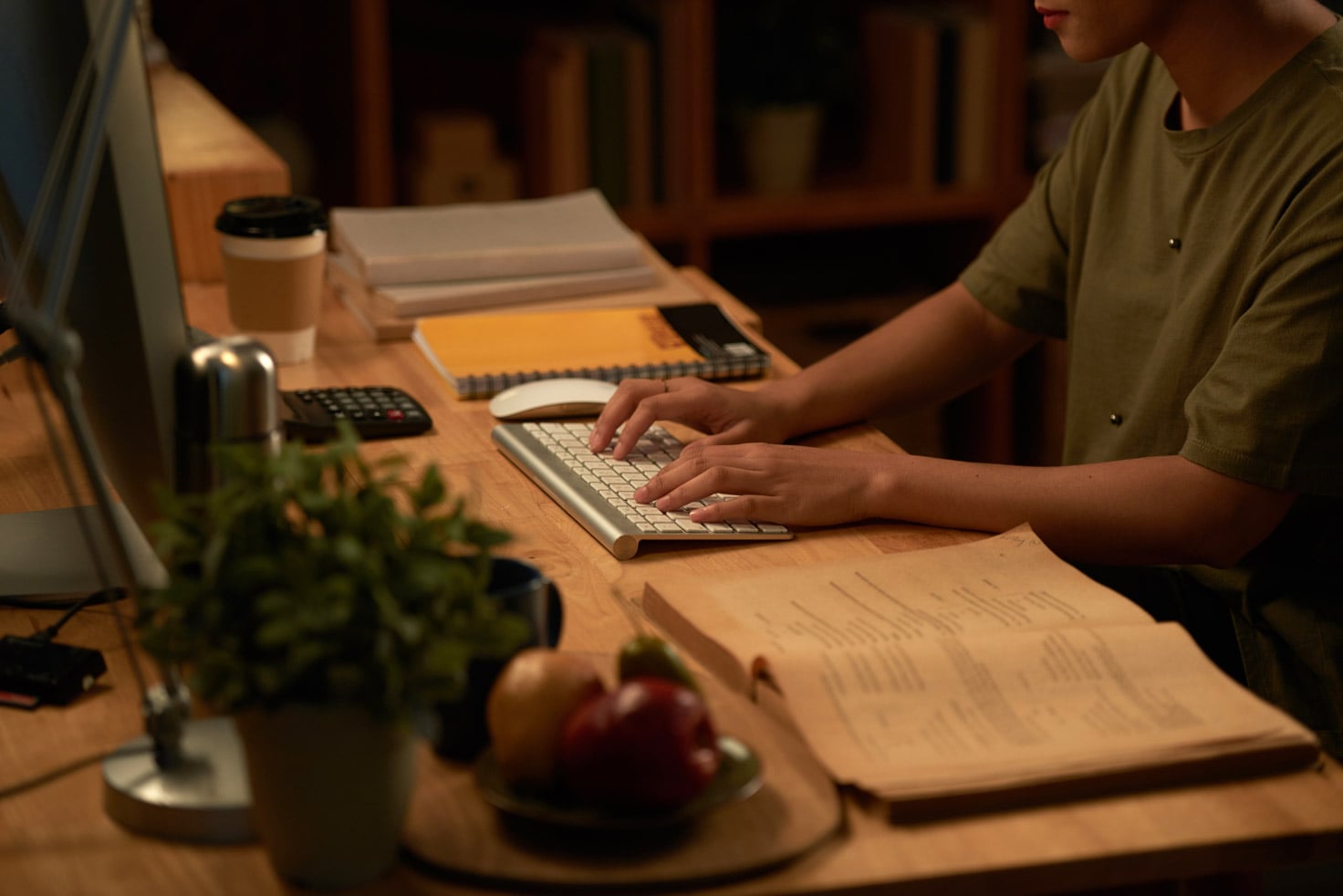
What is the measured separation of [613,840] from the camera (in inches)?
28.5

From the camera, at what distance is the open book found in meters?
0.78

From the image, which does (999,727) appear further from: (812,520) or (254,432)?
(254,432)

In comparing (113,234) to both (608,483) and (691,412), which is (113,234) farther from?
(691,412)

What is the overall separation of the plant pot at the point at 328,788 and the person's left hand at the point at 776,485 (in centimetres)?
46

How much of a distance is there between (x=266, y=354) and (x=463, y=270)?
84 cm

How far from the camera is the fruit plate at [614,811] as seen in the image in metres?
0.71

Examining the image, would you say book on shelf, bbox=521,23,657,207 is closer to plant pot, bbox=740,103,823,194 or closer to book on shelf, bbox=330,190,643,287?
plant pot, bbox=740,103,823,194

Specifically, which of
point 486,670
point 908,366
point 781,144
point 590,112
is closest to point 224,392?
point 486,670

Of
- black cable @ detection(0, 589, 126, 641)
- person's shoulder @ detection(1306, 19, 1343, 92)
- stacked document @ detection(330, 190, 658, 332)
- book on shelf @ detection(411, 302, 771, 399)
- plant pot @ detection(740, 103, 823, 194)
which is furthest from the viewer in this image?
plant pot @ detection(740, 103, 823, 194)

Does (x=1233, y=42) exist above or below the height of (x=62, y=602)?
above

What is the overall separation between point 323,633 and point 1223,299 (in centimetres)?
91

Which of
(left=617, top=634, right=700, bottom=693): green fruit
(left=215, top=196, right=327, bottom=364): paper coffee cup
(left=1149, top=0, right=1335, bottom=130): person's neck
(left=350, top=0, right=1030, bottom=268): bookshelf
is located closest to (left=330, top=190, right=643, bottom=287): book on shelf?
(left=215, top=196, right=327, bottom=364): paper coffee cup

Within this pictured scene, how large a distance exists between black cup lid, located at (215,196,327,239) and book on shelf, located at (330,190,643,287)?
6.1 inches

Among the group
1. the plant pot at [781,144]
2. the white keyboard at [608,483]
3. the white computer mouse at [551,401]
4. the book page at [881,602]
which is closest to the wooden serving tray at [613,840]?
the book page at [881,602]
